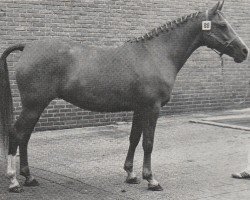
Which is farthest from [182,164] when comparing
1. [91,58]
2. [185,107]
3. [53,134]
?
[185,107]

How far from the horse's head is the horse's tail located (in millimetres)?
2306

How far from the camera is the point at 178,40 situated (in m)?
6.19

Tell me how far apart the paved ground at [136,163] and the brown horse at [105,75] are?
366mm

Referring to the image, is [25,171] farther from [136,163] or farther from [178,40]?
[178,40]

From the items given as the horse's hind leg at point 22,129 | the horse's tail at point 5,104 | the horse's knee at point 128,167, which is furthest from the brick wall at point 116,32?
the horse's knee at point 128,167

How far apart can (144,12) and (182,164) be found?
16.6 ft

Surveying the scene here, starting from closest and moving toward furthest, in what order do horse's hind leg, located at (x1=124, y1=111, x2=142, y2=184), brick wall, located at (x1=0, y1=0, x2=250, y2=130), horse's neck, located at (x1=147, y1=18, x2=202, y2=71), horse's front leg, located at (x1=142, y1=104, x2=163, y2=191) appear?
horse's front leg, located at (x1=142, y1=104, x2=163, y2=191) → horse's neck, located at (x1=147, y1=18, x2=202, y2=71) → horse's hind leg, located at (x1=124, y1=111, x2=142, y2=184) → brick wall, located at (x1=0, y1=0, x2=250, y2=130)

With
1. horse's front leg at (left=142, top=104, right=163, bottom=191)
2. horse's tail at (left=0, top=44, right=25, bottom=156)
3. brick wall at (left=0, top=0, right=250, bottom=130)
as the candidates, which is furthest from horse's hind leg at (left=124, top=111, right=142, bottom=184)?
brick wall at (left=0, top=0, right=250, bottom=130)

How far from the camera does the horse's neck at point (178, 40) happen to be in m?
6.15

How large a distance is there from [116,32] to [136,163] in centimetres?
435

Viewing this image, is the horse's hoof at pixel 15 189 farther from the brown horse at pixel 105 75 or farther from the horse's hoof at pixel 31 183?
the horse's hoof at pixel 31 183

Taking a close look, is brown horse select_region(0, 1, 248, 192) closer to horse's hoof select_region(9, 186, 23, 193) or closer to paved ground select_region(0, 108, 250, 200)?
horse's hoof select_region(9, 186, 23, 193)

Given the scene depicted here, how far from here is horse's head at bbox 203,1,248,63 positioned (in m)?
6.09

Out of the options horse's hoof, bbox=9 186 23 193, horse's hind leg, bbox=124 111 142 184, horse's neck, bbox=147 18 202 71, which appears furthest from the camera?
horse's hind leg, bbox=124 111 142 184
